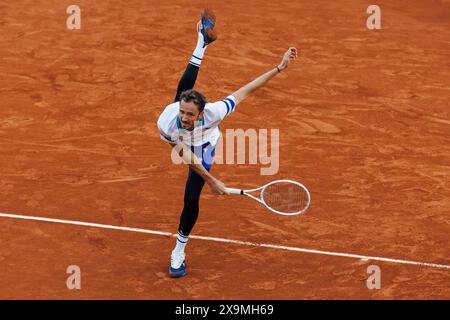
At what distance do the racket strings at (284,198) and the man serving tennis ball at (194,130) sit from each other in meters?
0.84

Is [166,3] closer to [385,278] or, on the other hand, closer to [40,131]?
[40,131]

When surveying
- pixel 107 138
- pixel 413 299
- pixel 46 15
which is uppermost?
pixel 46 15

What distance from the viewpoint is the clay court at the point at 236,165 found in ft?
28.9

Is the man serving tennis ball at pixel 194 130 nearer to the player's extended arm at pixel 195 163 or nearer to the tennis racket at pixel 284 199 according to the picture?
the player's extended arm at pixel 195 163

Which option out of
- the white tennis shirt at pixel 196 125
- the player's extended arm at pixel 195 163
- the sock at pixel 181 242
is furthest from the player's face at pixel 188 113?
the sock at pixel 181 242

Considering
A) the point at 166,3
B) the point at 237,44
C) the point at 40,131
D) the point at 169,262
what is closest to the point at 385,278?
the point at 169,262

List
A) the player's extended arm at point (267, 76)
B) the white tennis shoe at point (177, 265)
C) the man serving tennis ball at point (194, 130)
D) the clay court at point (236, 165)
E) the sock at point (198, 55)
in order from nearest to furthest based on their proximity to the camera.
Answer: the man serving tennis ball at point (194, 130), the player's extended arm at point (267, 76), the white tennis shoe at point (177, 265), the clay court at point (236, 165), the sock at point (198, 55)

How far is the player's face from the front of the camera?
25.5ft

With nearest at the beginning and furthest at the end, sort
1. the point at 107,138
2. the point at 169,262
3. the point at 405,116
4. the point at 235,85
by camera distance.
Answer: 1. the point at 169,262
2. the point at 107,138
3. the point at 405,116
4. the point at 235,85

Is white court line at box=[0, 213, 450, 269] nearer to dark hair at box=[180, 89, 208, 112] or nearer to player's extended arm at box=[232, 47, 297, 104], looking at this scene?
player's extended arm at box=[232, 47, 297, 104]

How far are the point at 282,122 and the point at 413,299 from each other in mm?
4715

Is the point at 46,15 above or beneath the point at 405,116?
above

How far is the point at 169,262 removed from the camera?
29.5 feet
